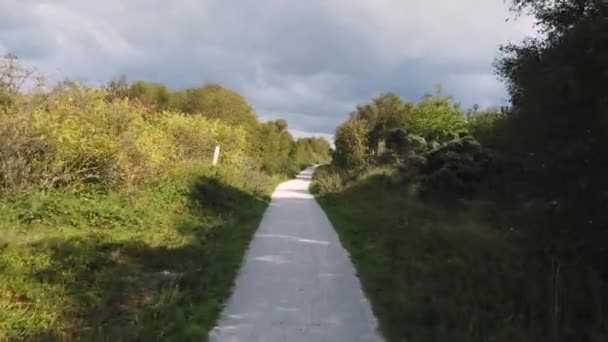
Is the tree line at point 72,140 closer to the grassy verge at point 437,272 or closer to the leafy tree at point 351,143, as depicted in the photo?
the grassy verge at point 437,272

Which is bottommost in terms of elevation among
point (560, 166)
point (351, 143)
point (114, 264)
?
point (114, 264)

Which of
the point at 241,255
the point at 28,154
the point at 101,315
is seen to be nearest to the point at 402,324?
the point at 101,315

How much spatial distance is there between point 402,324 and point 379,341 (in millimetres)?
666

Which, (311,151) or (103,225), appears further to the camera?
(311,151)

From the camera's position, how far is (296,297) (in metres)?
7.95

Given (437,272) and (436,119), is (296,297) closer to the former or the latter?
(437,272)

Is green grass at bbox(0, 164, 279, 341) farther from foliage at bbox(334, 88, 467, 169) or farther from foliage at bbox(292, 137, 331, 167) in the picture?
foliage at bbox(292, 137, 331, 167)

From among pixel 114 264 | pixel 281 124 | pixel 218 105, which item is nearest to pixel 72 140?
pixel 114 264

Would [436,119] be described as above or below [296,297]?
above

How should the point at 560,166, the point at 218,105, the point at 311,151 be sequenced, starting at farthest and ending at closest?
the point at 311,151
the point at 218,105
the point at 560,166

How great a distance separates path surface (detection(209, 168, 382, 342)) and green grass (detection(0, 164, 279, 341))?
294 millimetres

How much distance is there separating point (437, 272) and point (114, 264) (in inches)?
208

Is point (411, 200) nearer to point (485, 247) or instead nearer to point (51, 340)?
point (485, 247)

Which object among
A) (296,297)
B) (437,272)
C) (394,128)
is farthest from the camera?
(394,128)
